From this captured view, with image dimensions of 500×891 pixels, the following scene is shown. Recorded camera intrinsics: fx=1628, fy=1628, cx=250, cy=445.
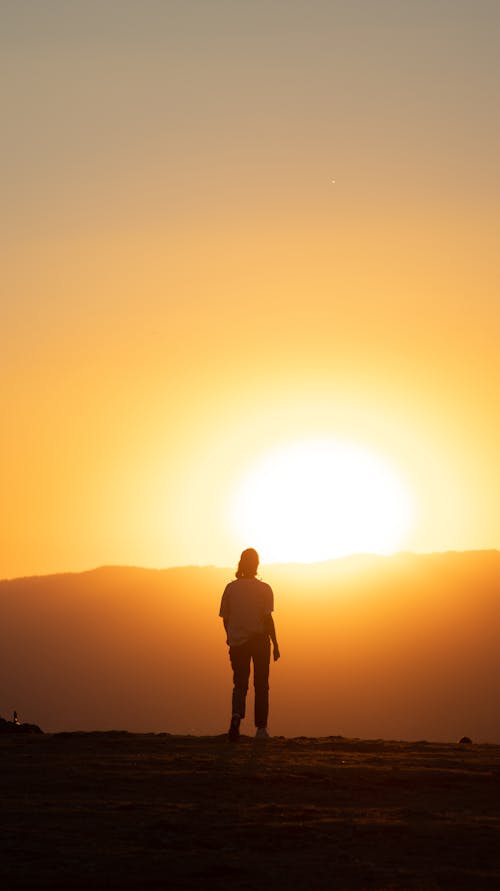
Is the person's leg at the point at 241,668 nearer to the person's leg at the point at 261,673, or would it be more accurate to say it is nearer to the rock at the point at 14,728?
the person's leg at the point at 261,673

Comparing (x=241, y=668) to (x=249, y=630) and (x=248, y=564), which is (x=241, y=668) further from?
(x=248, y=564)

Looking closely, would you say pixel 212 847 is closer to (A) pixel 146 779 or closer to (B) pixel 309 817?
(B) pixel 309 817

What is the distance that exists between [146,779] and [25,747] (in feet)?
12.9

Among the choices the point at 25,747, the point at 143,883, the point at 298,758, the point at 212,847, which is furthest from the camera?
the point at 25,747

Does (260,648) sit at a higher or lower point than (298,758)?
higher

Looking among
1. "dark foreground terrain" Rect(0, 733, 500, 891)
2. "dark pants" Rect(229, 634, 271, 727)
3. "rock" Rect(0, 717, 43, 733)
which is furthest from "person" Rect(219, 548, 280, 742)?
"rock" Rect(0, 717, 43, 733)

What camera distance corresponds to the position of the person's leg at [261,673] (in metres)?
20.4

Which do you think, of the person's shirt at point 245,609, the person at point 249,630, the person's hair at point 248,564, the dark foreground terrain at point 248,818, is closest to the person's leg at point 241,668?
the person at point 249,630

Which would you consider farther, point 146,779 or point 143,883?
Answer: point 146,779

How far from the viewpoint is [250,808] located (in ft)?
41.5

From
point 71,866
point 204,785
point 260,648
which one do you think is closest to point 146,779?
point 204,785

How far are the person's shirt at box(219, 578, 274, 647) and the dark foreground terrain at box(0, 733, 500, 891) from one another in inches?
96.0

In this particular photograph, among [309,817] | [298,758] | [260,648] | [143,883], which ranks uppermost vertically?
[260,648]

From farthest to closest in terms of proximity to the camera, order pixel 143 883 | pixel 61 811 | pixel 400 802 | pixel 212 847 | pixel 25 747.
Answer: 1. pixel 25 747
2. pixel 400 802
3. pixel 61 811
4. pixel 212 847
5. pixel 143 883
